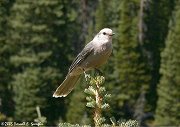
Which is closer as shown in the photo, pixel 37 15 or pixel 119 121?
pixel 119 121

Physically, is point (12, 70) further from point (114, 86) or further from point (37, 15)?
point (114, 86)

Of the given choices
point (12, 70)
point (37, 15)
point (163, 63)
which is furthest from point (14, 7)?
point (163, 63)

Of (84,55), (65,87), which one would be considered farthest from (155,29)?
(65,87)

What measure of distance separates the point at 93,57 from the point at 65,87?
743 millimetres

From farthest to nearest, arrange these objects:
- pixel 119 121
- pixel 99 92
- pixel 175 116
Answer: pixel 175 116 → pixel 99 92 → pixel 119 121

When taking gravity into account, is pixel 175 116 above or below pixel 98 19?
below

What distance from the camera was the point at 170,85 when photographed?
166 ft

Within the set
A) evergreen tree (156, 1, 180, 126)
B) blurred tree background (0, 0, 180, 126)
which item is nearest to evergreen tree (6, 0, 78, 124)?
blurred tree background (0, 0, 180, 126)

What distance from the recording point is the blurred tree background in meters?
50.6

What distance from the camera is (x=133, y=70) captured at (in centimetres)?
5309

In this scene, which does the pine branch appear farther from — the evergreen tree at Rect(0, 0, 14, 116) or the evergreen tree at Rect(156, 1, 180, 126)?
the evergreen tree at Rect(0, 0, 14, 116)

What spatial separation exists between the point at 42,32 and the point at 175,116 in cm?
1443

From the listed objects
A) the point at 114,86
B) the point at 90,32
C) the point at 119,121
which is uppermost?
the point at 90,32

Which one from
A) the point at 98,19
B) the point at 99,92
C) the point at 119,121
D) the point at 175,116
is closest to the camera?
the point at 119,121
